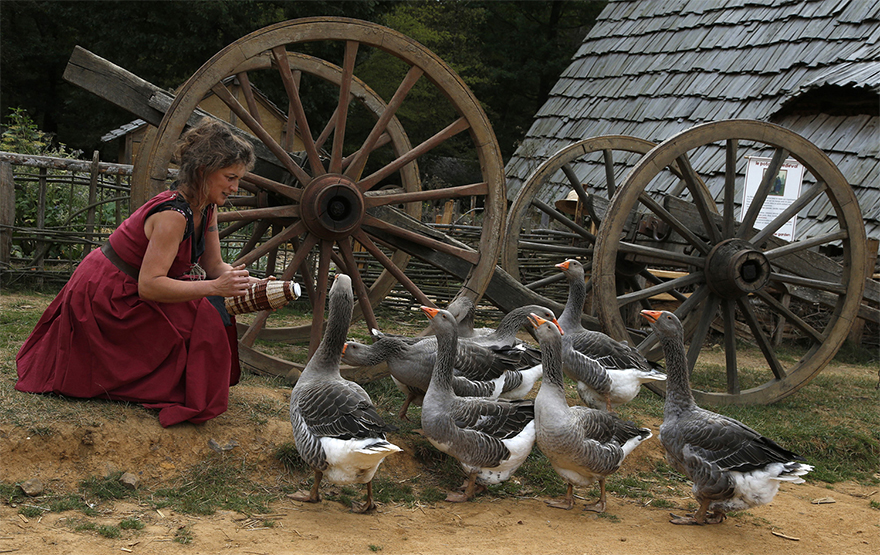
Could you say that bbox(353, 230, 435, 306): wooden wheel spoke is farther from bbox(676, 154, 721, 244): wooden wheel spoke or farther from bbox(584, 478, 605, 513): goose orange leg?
bbox(676, 154, 721, 244): wooden wheel spoke

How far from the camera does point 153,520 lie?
10.6ft

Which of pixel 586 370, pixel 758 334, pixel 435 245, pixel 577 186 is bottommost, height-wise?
pixel 586 370

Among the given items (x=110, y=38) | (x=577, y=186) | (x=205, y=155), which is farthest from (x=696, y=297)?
(x=110, y=38)

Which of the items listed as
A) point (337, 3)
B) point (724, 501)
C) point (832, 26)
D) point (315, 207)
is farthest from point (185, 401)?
point (337, 3)

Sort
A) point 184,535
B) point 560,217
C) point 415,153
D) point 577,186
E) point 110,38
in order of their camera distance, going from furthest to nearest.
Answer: point 110,38, point 560,217, point 577,186, point 415,153, point 184,535

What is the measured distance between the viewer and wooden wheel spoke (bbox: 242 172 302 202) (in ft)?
14.8

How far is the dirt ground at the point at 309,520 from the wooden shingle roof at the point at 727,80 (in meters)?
5.58

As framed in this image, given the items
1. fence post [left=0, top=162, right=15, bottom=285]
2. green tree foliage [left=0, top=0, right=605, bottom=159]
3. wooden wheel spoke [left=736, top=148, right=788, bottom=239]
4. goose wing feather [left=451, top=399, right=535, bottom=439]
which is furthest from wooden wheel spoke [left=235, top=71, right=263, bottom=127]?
green tree foliage [left=0, top=0, right=605, bottom=159]

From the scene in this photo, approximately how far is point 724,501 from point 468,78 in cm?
1869

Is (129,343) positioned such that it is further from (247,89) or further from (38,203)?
(38,203)

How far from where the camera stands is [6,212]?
814 cm

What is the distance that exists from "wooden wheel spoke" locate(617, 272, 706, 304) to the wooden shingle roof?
3.65 metres

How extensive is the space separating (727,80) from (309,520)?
9.35m

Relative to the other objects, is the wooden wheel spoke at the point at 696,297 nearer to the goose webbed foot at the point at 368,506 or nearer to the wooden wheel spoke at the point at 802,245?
Result: the wooden wheel spoke at the point at 802,245
